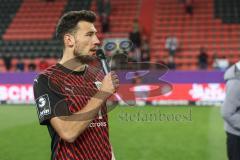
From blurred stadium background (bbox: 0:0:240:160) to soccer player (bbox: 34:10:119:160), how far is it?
3.35 feet

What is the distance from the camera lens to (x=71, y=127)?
320 centimetres

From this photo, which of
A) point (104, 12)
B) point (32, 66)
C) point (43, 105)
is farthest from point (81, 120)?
point (104, 12)

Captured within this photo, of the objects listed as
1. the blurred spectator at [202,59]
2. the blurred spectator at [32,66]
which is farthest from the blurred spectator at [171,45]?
the blurred spectator at [32,66]

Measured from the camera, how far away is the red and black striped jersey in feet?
11.0

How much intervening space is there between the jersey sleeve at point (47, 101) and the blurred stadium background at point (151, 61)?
119cm

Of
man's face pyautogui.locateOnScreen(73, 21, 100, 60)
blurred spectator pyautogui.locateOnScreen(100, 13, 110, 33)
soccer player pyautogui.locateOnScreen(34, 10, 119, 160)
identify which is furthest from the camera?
blurred spectator pyautogui.locateOnScreen(100, 13, 110, 33)

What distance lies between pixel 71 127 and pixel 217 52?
76.3ft

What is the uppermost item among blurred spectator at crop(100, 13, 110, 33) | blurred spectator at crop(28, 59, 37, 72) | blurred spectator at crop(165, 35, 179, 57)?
blurred spectator at crop(100, 13, 110, 33)

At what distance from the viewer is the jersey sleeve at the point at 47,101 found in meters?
3.30

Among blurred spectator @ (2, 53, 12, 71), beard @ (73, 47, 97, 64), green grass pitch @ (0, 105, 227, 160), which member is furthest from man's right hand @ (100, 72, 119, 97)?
blurred spectator @ (2, 53, 12, 71)

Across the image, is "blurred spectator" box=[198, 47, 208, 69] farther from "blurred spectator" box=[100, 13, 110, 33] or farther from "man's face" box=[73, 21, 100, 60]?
"man's face" box=[73, 21, 100, 60]

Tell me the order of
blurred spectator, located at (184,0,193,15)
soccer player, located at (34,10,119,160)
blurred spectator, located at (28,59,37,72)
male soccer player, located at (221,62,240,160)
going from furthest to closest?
blurred spectator, located at (184,0,193,15) < blurred spectator, located at (28,59,37,72) < male soccer player, located at (221,62,240,160) < soccer player, located at (34,10,119,160)

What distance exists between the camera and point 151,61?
22.5 meters

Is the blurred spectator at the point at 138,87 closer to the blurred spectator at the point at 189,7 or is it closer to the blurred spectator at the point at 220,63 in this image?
the blurred spectator at the point at 220,63
